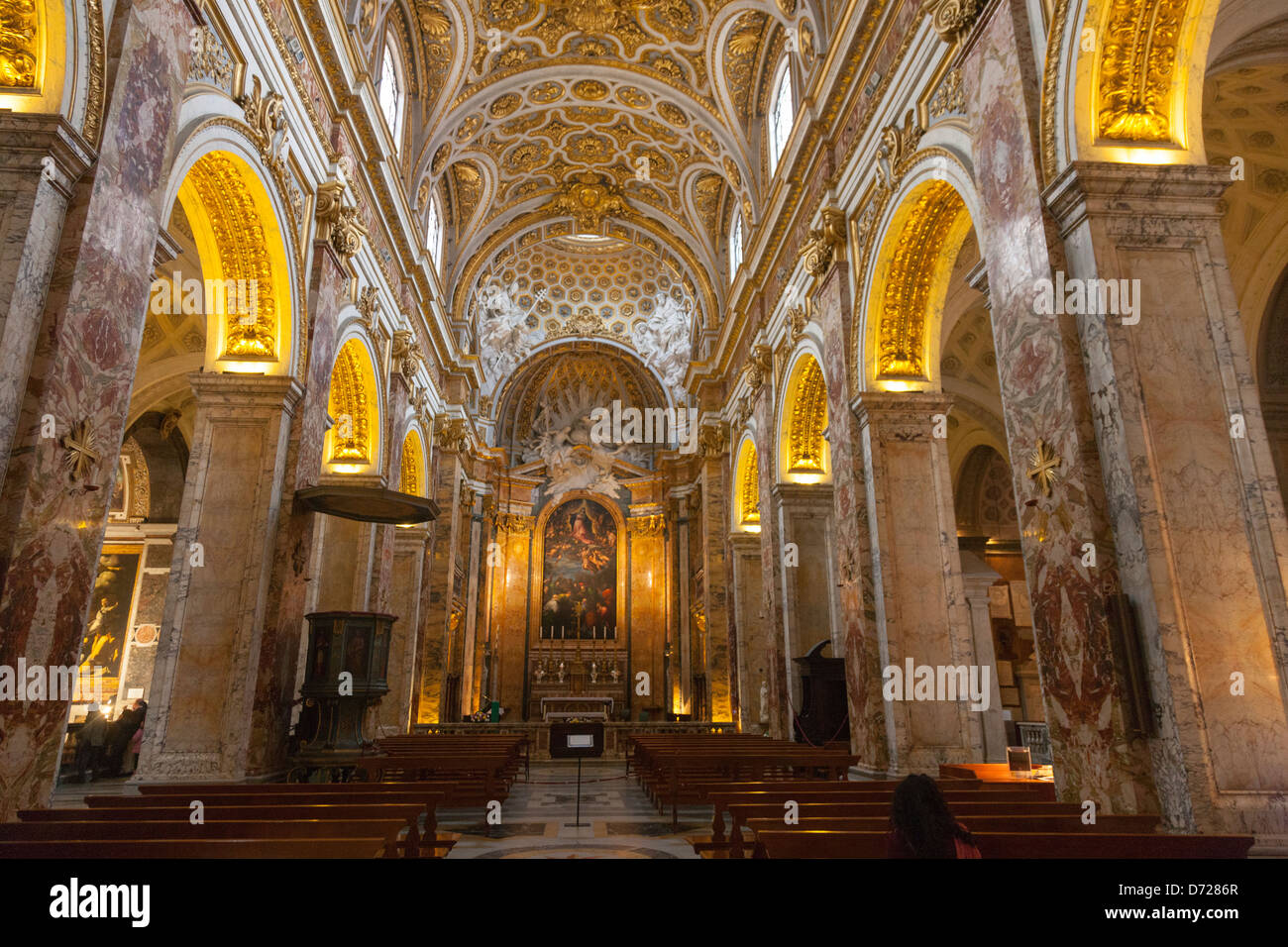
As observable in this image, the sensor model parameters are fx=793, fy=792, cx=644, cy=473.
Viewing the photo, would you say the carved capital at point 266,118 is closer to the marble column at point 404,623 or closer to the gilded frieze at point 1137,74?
the gilded frieze at point 1137,74

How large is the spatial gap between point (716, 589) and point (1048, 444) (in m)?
14.7

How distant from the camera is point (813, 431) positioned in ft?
45.4

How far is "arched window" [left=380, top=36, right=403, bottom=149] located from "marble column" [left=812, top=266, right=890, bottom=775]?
8.24m

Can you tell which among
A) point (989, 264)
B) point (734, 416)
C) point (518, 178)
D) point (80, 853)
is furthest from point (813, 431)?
point (80, 853)

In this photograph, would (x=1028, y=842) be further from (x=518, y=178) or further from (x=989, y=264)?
(x=518, y=178)

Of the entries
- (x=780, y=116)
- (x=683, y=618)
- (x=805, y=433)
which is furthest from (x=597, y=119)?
(x=683, y=618)

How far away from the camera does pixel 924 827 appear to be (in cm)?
290

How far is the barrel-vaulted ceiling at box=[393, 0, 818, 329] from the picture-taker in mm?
14945

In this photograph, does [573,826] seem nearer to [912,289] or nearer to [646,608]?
[912,289]

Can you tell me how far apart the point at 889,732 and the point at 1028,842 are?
569cm

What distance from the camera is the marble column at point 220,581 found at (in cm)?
766

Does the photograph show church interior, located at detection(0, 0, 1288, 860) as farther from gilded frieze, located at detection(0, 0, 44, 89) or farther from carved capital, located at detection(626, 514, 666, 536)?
carved capital, located at detection(626, 514, 666, 536)

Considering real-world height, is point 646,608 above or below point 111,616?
above

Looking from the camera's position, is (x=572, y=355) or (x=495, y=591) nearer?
(x=495, y=591)
